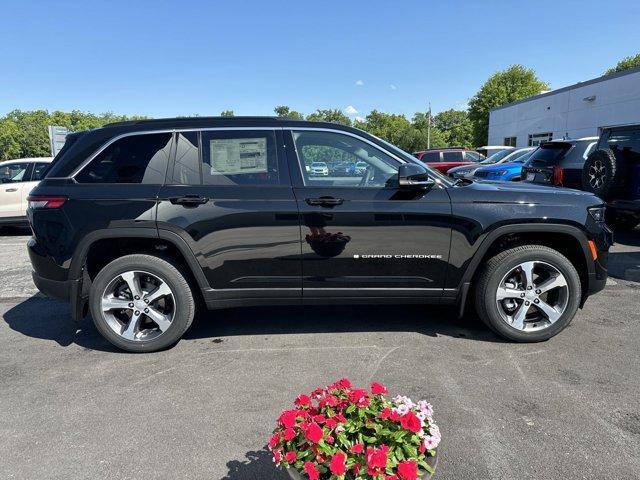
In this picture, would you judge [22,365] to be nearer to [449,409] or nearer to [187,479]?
[187,479]

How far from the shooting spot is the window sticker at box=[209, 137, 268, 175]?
369 cm

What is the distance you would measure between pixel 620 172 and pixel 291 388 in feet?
20.9

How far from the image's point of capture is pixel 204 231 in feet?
11.8

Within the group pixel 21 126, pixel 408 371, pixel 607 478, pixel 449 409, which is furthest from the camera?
pixel 21 126

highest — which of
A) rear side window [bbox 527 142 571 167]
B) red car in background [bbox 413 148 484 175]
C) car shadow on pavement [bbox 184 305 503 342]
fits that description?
red car in background [bbox 413 148 484 175]

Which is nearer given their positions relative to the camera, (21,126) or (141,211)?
(141,211)

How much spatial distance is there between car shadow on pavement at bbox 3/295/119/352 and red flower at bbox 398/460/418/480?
311 cm

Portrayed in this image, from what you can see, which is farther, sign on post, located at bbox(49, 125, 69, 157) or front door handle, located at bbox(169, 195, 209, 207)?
sign on post, located at bbox(49, 125, 69, 157)

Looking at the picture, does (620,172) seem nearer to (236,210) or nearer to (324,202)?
(324,202)

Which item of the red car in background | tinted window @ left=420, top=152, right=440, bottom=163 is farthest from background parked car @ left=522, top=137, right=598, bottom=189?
tinted window @ left=420, top=152, right=440, bottom=163

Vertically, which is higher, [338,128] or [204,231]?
[338,128]

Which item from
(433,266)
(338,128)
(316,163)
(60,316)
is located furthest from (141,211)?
(433,266)

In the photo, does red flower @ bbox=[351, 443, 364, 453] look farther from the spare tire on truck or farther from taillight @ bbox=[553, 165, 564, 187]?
taillight @ bbox=[553, 165, 564, 187]

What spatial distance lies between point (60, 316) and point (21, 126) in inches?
3449
